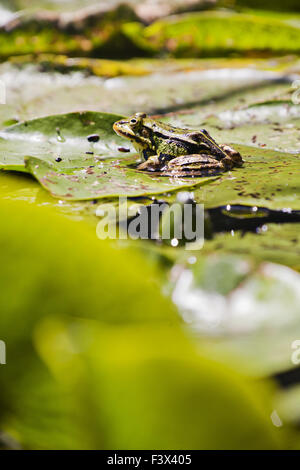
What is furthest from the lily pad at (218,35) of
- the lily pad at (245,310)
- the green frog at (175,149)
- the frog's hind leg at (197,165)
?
the lily pad at (245,310)

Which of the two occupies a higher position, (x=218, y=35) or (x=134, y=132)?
(x=218, y=35)

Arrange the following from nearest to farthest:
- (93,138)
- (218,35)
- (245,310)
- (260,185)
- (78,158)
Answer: (245,310) < (260,185) < (78,158) < (93,138) < (218,35)

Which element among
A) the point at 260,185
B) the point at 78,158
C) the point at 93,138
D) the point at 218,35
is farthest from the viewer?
the point at 218,35

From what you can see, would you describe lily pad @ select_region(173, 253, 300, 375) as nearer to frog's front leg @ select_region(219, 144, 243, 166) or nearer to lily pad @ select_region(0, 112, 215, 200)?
lily pad @ select_region(0, 112, 215, 200)

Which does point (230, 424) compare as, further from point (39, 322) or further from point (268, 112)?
point (268, 112)

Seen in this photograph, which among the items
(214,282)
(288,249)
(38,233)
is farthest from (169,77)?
(38,233)

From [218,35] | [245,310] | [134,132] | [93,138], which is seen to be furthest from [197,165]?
[218,35]

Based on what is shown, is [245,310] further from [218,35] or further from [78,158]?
[218,35]

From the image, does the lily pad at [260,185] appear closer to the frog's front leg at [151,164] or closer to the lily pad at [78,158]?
the lily pad at [78,158]
